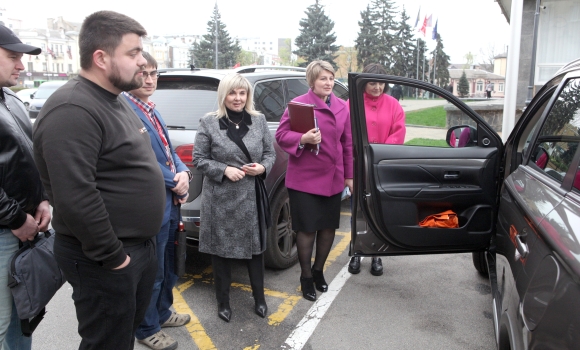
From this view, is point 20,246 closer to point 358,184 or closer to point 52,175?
point 52,175

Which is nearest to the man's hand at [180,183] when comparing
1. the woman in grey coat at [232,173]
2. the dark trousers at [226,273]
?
the woman in grey coat at [232,173]

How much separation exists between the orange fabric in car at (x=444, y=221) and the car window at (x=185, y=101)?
72.1 inches

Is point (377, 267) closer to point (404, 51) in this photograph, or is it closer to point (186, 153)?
point (186, 153)

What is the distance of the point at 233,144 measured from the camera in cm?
315

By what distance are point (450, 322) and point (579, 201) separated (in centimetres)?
191

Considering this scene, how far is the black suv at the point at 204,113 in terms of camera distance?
11.5 ft

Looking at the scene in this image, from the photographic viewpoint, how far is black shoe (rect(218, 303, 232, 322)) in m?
3.31

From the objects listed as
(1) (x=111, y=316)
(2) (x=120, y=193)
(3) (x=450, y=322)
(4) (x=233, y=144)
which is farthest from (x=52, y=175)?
(3) (x=450, y=322)

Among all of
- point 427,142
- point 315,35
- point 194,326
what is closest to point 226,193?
point 194,326

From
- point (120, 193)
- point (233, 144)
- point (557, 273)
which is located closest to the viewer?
point (557, 273)

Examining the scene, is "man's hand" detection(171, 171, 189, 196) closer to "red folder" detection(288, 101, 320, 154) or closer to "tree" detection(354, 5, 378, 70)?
"red folder" detection(288, 101, 320, 154)

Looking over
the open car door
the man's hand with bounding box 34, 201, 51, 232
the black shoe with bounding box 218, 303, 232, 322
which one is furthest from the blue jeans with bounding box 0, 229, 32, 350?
the open car door

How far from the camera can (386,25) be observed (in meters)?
54.4

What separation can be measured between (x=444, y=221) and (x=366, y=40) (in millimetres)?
52468
